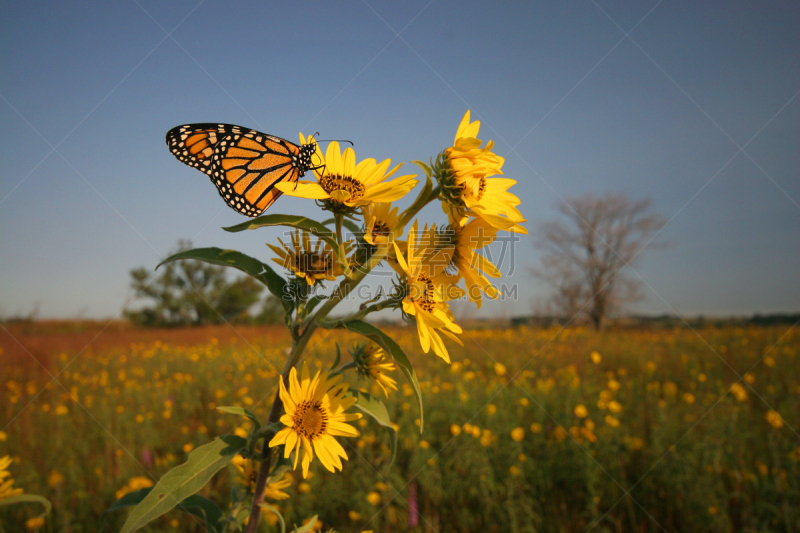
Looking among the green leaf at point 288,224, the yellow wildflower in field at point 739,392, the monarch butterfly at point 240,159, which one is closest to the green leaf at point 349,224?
the green leaf at point 288,224

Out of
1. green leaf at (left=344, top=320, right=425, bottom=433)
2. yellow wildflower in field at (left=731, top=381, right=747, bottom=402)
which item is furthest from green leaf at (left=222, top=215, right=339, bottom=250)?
yellow wildflower in field at (left=731, top=381, right=747, bottom=402)

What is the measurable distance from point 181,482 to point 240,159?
1294 millimetres

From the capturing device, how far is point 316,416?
3.78 feet

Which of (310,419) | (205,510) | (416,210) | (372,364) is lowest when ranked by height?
(205,510)

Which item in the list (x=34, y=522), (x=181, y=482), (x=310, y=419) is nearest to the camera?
(x=181, y=482)

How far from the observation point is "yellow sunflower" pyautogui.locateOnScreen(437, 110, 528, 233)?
3.54 feet

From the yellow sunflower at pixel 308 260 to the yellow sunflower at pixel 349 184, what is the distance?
17 centimetres

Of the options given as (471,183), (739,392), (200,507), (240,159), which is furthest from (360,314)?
(739,392)

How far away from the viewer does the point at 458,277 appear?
1220mm

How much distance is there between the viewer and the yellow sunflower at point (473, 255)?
1171mm

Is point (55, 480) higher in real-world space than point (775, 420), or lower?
lower

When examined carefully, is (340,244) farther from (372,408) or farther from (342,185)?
(372,408)

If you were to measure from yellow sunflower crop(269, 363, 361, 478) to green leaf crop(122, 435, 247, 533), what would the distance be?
0.49 feet

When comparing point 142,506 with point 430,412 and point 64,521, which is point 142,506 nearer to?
point 64,521
